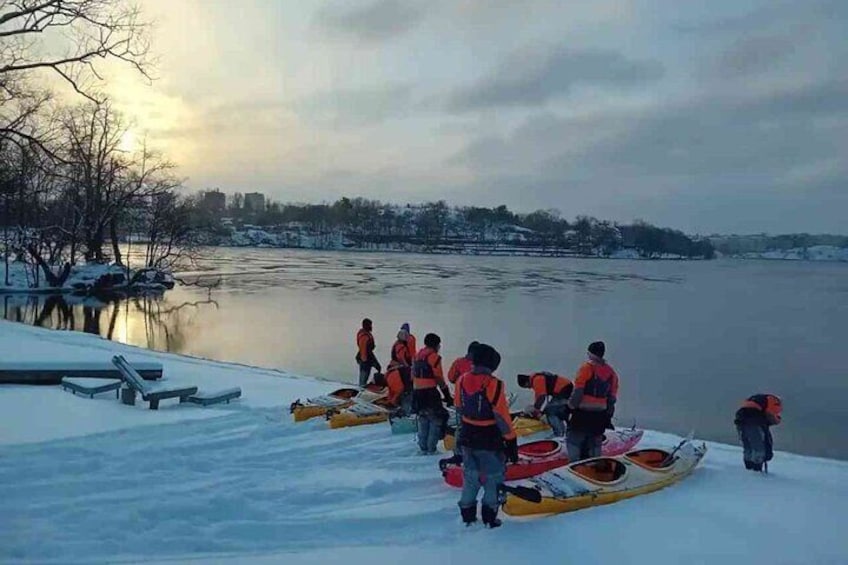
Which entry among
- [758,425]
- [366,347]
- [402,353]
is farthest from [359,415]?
[758,425]

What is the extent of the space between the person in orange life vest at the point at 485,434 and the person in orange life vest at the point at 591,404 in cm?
186

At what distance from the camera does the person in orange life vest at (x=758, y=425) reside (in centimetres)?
853

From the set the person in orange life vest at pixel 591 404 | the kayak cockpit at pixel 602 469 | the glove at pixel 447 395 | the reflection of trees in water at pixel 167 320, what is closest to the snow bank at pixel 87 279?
the reflection of trees in water at pixel 167 320

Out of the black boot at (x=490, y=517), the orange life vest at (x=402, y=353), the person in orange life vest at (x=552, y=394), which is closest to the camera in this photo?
the black boot at (x=490, y=517)

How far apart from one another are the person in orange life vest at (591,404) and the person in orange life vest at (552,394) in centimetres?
123

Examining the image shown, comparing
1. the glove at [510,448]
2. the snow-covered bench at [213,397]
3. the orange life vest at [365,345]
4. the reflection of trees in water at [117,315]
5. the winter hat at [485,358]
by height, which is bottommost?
the reflection of trees in water at [117,315]

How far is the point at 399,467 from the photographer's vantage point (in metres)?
8.13

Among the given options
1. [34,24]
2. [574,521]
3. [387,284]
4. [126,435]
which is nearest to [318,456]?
[126,435]

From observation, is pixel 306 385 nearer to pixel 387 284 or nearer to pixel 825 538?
pixel 825 538

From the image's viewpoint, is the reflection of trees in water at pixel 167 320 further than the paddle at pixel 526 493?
Yes

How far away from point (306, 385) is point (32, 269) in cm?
3708

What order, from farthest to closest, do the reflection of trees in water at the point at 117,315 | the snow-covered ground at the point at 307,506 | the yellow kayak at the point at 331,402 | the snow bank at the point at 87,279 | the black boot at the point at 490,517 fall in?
the snow bank at the point at 87,279
the reflection of trees in water at the point at 117,315
the yellow kayak at the point at 331,402
the black boot at the point at 490,517
the snow-covered ground at the point at 307,506

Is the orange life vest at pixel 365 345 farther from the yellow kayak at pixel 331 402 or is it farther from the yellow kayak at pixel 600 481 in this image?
the yellow kayak at pixel 600 481

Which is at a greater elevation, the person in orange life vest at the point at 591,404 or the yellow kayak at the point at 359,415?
the person in orange life vest at the point at 591,404
